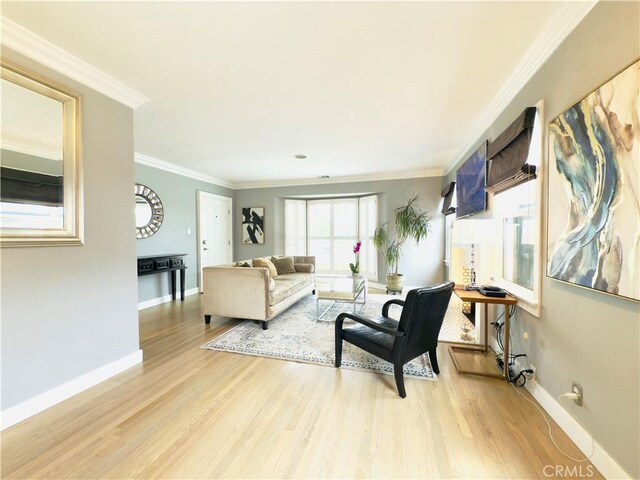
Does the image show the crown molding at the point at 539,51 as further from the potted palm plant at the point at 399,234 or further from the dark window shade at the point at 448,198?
the potted palm plant at the point at 399,234

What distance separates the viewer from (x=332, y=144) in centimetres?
359

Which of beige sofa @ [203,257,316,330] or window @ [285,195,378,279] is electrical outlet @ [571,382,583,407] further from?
window @ [285,195,378,279]

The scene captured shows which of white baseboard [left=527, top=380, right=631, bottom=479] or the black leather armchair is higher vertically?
the black leather armchair

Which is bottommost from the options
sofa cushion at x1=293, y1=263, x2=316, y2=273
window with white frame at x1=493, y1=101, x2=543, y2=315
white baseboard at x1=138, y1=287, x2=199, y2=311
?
white baseboard at x1=138, y1=287, x2=199, y2=311

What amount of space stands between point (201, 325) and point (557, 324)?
3516 mm

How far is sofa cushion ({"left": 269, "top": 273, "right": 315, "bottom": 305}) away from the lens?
10.6 ft

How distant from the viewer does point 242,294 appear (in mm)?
3152

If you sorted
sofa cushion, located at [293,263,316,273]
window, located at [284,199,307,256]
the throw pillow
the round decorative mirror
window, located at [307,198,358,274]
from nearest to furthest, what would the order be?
the round decorative mirror
the throw pillow
sofa cushion, located at [293,263,316,273]
window, located at [307,198,358,274]
window, located at [284,199,307,256]

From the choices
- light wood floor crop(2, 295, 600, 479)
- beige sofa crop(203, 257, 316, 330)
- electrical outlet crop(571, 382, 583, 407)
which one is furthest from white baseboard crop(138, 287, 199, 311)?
electrical outlet crop(571, 382, 583, 407)

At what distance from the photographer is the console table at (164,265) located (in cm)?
375

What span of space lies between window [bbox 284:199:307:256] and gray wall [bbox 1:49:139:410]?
414cm

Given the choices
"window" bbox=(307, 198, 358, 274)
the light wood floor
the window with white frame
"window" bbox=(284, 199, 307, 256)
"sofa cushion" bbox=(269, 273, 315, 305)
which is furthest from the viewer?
"window" bbox=(284, 199, 307, 256)

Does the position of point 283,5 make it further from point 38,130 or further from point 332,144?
point 332,144

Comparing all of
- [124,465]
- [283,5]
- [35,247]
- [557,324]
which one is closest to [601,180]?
[557,324]
